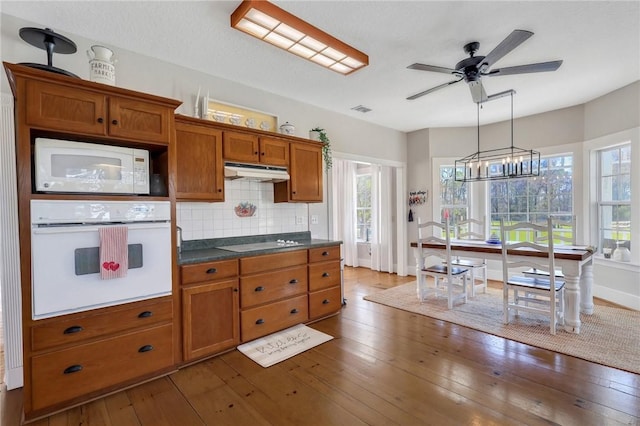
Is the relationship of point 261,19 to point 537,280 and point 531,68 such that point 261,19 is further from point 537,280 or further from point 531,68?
point 537,280

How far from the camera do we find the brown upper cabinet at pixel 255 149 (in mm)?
3062

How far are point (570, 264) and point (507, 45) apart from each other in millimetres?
2213

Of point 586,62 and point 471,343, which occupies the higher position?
point 586,62

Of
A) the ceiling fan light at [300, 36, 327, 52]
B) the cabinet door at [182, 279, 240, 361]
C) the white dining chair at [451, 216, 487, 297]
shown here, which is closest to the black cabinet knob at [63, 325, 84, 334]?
the cabinet door at [182, 279, 240, 361]

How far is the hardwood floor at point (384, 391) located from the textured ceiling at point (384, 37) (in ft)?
8.83

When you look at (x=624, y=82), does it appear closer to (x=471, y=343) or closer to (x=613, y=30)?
→ (x=613, y=30)

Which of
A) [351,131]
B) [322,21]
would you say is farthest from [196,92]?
[351,131]

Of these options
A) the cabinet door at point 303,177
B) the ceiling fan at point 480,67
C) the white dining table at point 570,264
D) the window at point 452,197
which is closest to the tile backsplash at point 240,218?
the cabinet door at point 303,177

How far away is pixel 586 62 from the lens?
3.10m

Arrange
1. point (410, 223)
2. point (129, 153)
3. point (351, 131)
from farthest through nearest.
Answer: point (410, 223) → point (351, 131) → point (129, 153)

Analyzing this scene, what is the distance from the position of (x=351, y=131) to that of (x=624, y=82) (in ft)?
11.0

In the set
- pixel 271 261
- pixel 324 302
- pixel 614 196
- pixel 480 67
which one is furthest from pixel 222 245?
pixel 614 196

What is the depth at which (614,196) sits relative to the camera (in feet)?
13.6

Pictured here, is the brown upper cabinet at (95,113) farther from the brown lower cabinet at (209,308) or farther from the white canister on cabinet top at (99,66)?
the brown lower cabinet at (209,308)
